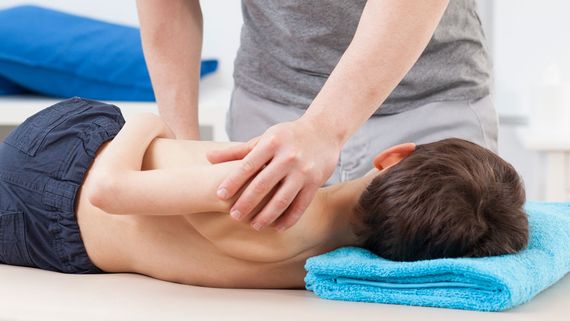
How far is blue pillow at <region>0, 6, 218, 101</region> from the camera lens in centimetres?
269

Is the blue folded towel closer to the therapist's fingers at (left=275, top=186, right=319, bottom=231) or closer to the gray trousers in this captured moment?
the therapist's fingers at (left=275, top=186, right=319, bottom=231)

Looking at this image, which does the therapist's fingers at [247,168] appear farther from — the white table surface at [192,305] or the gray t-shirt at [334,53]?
the gray t-shirt at [334,53]

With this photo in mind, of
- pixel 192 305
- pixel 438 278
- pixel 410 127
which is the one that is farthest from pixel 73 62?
pixel 438 278

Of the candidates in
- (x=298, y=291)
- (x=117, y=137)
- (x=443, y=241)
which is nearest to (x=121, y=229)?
(x=117, y=137)

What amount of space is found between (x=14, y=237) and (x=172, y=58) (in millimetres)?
626

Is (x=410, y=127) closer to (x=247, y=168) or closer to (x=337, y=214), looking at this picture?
(x=337, y=214)

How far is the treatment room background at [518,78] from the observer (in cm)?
248

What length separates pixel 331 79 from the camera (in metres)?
1.18

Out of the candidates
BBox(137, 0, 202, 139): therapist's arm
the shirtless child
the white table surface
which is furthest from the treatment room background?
the white table surface

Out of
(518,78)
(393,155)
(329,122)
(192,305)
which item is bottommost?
(518,78)

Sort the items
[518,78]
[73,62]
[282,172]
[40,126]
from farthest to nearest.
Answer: [518,78] < [73,62] < [40,126] < [282,172]

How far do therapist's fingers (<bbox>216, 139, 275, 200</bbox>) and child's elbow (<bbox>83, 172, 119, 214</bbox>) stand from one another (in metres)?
0.16

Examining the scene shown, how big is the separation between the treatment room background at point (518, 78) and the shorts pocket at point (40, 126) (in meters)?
1.00

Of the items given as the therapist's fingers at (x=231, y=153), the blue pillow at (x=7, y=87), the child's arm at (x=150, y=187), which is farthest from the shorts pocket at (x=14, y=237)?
the blue pillow at (x=7, y=87)
